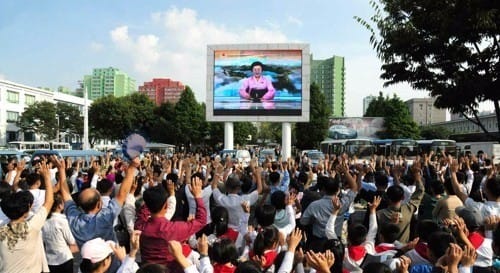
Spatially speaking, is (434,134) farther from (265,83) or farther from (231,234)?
(231,234)

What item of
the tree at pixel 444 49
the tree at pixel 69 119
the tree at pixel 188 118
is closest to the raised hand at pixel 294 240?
the tree at pixel 444 49

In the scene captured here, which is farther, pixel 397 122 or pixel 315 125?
pixel 397 122

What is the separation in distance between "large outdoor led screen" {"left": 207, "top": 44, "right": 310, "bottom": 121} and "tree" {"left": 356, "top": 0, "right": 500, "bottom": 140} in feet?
44.4

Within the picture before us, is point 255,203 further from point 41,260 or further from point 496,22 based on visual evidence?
point 496,22

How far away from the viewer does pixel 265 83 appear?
28781 mm

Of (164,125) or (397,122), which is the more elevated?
(397,122)

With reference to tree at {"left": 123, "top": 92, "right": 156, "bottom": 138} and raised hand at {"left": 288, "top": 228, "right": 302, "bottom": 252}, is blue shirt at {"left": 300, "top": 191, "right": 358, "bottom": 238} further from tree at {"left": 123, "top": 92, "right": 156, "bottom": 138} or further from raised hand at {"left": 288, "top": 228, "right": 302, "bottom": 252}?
tree at {"left": 123, "top": 92, "right": 156, "bottom": 138}

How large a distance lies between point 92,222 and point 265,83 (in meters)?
25.4

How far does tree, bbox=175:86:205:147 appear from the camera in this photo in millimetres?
48969

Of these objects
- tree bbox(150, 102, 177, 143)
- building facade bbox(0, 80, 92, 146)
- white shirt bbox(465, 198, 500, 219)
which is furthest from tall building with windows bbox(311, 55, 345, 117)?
white shirt bbox(465, 198, 500, 219)

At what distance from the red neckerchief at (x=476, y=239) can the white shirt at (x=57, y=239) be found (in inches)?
141

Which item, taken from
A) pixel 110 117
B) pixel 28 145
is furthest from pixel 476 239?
pixel 110 117

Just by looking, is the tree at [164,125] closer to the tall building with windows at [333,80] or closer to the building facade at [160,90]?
the tall building with windows at [333,80]

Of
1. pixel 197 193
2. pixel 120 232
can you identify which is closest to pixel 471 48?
pixel 120 232
